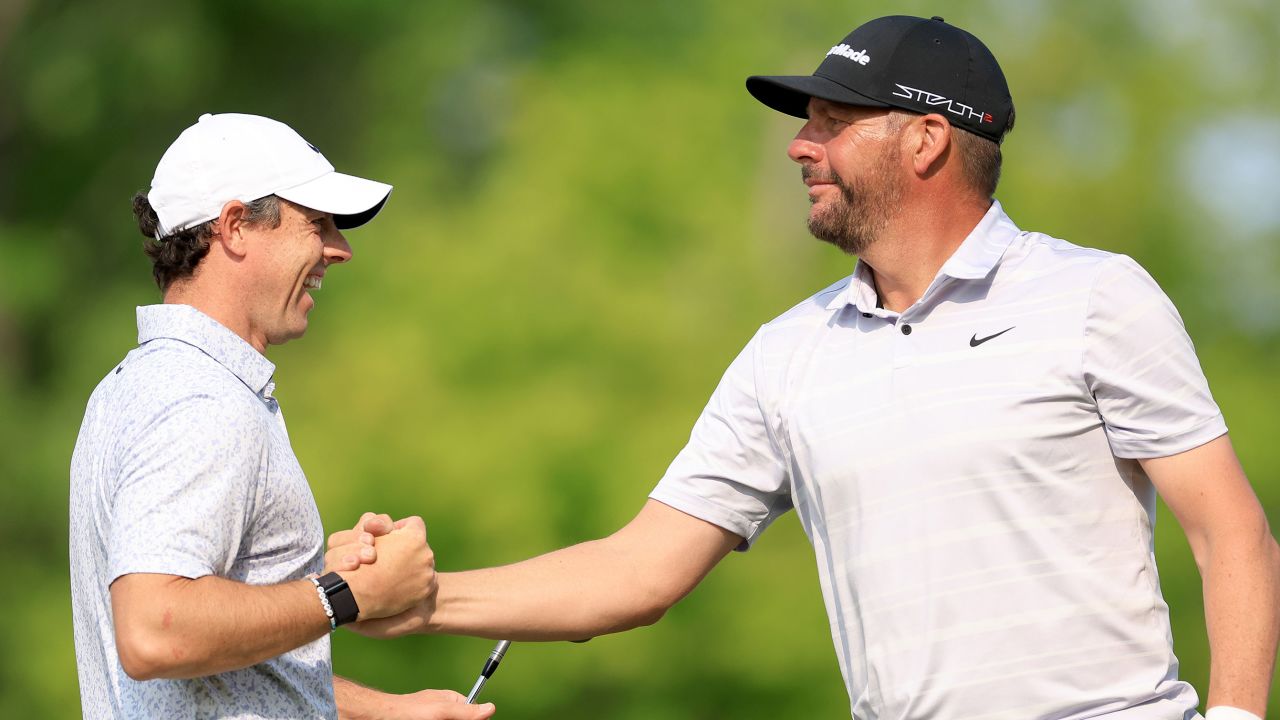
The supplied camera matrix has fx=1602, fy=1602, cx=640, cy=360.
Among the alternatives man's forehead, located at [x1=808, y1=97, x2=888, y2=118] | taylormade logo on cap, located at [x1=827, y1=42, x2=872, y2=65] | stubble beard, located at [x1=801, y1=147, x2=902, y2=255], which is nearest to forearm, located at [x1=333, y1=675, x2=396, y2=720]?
stubble beard, located at [x1=801, y1=147, x2=902, y2=255]

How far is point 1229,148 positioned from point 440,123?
23.5ft

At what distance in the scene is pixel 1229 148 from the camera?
13148 millimetres

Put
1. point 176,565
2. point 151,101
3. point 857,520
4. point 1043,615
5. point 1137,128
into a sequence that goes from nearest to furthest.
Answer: point 176,565
point 1043,615
point 857,520
point 1137,128
point 151,101

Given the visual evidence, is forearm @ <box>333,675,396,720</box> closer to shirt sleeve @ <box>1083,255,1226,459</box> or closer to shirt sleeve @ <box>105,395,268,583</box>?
shirt sleeve @ <box>105,395,268,583</box>

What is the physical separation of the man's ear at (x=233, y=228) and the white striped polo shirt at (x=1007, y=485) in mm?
1225

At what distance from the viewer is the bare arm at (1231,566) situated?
299 cm

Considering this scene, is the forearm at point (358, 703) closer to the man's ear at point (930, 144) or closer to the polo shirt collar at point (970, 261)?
the polo shirt collar at point (970, 261)

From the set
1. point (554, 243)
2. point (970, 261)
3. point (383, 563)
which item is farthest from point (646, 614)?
point (554, 243)

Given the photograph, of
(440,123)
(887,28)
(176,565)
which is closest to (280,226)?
(176,565)

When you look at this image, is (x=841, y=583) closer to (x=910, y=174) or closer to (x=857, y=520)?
(x=857, y=520)

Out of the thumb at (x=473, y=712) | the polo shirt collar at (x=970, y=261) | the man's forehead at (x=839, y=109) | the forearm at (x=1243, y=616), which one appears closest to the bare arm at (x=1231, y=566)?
the forearm at (x=1243, y=616)

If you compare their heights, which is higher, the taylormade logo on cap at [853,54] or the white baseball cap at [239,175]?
the taylormade logo on cap at [853,54]

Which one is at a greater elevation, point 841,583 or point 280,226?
point 280,226

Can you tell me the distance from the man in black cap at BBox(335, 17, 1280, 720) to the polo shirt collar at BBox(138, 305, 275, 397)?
1.45 feet
